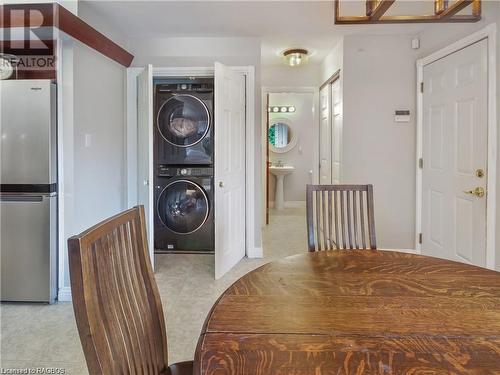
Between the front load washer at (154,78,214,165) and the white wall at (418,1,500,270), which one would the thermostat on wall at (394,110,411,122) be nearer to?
the white wall at (418,1,500,270)

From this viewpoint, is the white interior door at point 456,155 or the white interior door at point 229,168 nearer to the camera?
the white interior door at point 456,155

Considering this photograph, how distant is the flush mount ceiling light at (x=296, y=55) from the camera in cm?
427

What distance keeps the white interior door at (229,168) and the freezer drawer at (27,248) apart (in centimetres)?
135

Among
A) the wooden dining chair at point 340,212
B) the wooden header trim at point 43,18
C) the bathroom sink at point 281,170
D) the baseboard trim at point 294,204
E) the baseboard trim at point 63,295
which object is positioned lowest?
the baseboard trim at point 63,295

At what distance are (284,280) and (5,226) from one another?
241 centimetres

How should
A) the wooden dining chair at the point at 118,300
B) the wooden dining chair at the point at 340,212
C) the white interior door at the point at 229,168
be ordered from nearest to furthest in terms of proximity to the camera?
the wooden dining chair at the point at 118,300
the wooden dining chair at the point at 340,212
the white interior door at the point at 229,168

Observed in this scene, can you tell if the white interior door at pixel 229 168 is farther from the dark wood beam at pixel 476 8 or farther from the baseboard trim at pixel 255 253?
the dark wood beam at pixel 476 8

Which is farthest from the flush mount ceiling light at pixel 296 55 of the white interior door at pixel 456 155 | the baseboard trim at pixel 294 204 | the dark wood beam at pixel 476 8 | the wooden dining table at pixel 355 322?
the baseboard trim at pixel 294 204

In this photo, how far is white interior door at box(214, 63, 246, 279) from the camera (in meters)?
3.20

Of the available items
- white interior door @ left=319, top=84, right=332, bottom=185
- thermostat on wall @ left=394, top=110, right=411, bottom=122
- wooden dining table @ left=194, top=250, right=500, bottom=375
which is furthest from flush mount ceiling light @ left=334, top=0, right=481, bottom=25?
white interior door @ left=319, top=84, right=332, bottom=185

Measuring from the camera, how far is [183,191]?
13.5ft

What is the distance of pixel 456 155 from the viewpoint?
3.00m

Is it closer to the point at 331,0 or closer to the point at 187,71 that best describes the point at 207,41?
the point at 187,71

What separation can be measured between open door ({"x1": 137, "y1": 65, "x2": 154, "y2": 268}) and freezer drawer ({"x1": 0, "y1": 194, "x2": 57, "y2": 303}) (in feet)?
2.66
